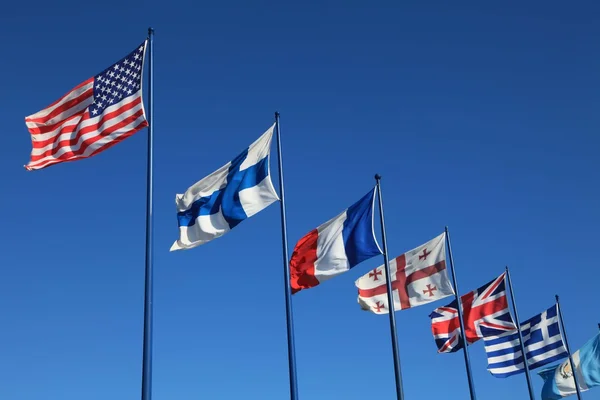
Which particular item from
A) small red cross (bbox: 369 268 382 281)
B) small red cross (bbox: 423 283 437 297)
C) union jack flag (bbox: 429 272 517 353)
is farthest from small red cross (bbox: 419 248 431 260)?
union jack flag (bbox: 429 272 517 353)

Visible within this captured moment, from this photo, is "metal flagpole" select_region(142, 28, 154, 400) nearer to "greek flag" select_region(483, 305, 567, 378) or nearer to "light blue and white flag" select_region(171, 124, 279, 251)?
"light blue and white flag" select_region(171, 124, 279, 251)

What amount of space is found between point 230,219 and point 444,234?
390 inches

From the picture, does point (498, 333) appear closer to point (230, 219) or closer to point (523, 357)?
point (523, 357)

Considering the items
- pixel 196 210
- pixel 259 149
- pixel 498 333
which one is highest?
pixel 259 149

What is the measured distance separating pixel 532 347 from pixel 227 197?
76.0 ft

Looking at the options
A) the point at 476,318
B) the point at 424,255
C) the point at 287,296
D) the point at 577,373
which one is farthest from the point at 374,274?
the point at 577,373

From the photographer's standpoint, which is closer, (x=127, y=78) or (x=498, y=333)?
(x=127, y=78)

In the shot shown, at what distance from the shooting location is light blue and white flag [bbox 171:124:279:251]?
21453mm

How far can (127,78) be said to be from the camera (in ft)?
64.0

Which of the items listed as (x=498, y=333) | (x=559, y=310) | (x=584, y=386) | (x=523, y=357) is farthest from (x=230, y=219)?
(x=584, y=386)

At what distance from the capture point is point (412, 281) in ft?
90.1

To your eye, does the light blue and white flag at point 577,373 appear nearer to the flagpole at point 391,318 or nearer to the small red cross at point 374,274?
the small red cross at point 374,274

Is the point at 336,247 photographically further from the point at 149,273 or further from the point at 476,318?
the point at 476,318

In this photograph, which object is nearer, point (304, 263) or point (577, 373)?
point (304, 263)
